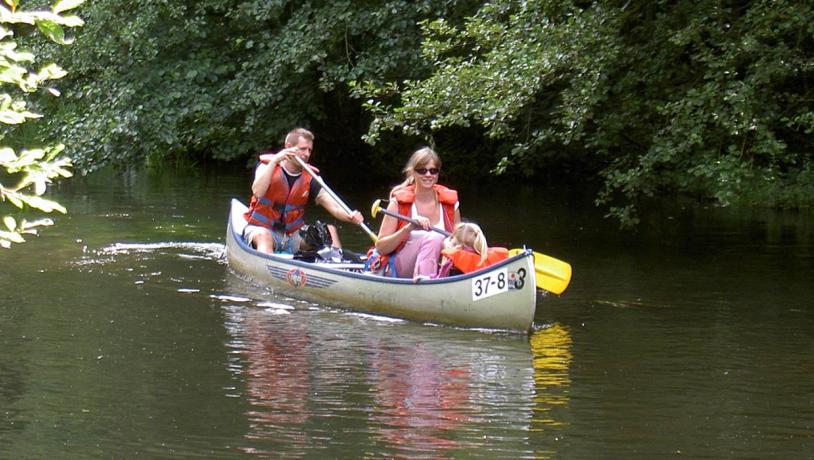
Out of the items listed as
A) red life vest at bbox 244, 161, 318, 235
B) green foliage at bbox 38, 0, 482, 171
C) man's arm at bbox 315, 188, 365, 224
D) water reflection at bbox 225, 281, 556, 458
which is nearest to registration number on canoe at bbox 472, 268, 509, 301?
water reflection at bbox 225, 281, 556, 458

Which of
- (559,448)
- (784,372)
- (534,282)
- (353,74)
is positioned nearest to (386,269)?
(534,282)

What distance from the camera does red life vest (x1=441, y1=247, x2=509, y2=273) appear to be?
8.43 metres

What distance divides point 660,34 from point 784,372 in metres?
5.40

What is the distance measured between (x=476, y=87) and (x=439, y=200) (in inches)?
95.7

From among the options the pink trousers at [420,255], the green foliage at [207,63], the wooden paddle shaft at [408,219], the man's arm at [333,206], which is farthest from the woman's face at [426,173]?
the green foliage at [207,63]

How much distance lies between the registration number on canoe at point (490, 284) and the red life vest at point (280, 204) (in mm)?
2674

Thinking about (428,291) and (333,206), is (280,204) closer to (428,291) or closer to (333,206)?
(333,206)

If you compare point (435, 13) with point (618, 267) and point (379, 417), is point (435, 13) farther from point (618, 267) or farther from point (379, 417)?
point (379, 417)

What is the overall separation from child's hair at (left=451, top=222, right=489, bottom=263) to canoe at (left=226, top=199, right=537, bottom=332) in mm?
358

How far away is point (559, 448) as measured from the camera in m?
5.37

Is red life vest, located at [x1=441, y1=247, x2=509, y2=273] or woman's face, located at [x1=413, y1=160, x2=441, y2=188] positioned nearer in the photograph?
red life vest, located at [x1=441, y1=247, x2=509, y2=273]

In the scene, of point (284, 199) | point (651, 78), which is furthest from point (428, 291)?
point (651, 78)

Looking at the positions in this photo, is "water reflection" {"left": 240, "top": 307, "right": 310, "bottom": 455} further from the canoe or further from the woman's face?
the woman's face

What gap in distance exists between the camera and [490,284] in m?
8.05
